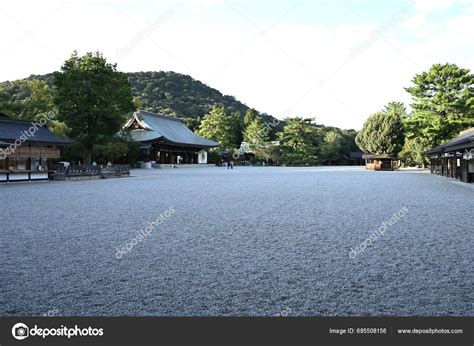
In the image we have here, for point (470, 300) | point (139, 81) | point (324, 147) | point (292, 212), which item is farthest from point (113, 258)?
point (139, 81)

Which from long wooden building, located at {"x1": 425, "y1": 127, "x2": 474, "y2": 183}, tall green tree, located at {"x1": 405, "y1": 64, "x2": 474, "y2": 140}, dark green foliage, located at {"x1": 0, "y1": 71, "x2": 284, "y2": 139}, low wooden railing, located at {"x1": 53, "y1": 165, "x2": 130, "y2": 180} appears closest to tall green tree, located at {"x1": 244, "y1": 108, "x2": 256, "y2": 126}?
dark green foliage, located at {"x1": 0, "y1": 71, "x2": 284, "y2": 139}

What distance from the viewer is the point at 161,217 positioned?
361 inches

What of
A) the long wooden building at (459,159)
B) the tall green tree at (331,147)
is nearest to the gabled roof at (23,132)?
the long wooden building at (459,159)

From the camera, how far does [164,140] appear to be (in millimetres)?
49969

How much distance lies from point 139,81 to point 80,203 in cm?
9496

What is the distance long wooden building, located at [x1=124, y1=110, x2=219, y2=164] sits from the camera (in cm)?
5031

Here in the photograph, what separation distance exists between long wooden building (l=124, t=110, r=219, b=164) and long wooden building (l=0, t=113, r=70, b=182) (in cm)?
2338

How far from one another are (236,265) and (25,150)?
21385mm

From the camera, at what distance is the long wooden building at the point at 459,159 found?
65.4 ft

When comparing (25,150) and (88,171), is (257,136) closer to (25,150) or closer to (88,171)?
(88,171)

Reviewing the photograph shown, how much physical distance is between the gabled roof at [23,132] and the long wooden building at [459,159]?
22.7m

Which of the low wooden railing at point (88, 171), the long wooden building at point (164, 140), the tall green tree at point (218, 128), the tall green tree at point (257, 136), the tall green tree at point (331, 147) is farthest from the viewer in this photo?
the tall green tree at point (218, 128)

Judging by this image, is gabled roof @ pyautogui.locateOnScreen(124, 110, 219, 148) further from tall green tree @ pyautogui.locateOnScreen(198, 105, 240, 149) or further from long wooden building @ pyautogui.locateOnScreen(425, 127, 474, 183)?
long wooden building @ pyautogui.locateOnScreen(425, 127, 474, 183)

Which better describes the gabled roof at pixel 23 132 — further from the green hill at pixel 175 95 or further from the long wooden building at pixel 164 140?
the green hill at pixel 175 95
